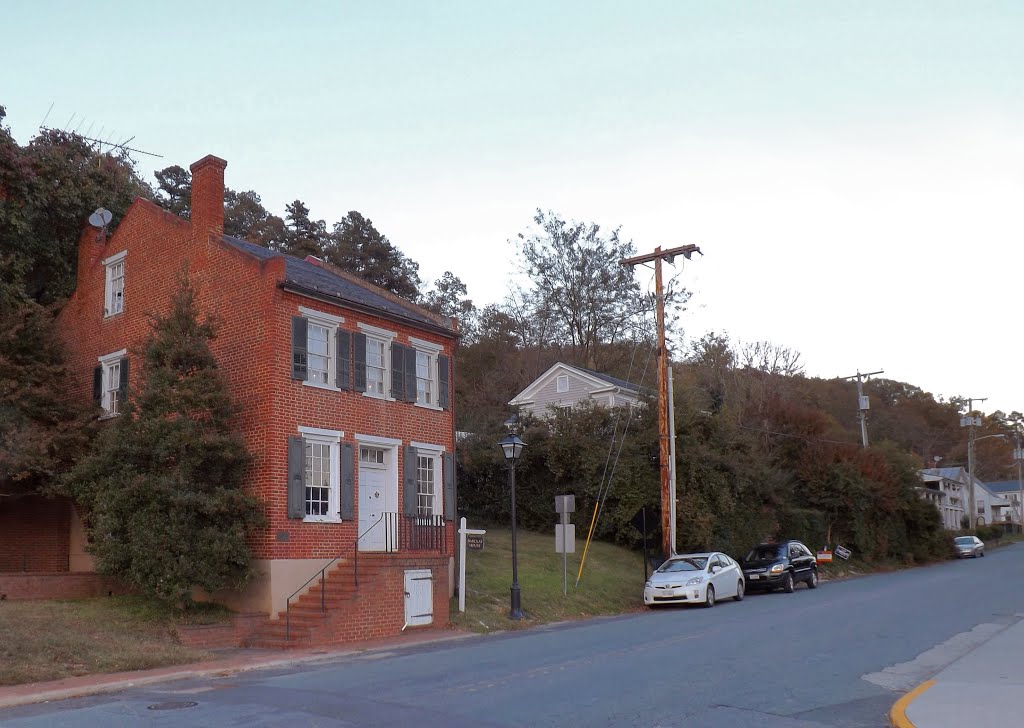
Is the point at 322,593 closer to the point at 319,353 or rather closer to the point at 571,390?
the point at 319,353

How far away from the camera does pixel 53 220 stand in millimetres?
25828

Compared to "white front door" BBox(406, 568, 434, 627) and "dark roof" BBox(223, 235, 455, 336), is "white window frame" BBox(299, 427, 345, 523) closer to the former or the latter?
"white front door" BBox(406, 568, 434, 627)

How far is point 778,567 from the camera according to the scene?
93.8 ft

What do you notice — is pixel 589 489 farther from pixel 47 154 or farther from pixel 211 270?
pixel 47 154

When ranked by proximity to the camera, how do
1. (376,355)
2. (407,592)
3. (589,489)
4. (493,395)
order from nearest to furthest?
(407,592) < (376,355) < (589,489) < (493,395)

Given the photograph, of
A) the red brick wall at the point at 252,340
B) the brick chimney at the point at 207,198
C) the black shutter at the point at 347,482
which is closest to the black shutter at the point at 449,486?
the red brick wall at the point at 252,340

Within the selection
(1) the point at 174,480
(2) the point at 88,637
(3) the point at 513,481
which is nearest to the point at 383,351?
(3) the point at 513,481

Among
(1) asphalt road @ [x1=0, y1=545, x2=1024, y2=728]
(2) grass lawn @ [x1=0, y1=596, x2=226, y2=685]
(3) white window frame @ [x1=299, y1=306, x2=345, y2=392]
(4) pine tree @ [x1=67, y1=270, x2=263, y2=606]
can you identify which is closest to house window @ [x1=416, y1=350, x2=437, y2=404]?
(3) white window frame @ [x1=299, y1=306, x2=345, y2=392]

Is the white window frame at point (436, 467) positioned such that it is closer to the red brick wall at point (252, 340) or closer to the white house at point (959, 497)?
the red brick wall at point (252, 340)

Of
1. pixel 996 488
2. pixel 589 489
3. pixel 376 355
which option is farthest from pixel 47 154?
pixel 996 488

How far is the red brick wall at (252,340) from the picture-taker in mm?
19016

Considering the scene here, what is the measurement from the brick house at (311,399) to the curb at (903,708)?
10308 millimetres

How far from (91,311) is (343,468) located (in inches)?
355

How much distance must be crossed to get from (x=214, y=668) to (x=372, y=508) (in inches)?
286
